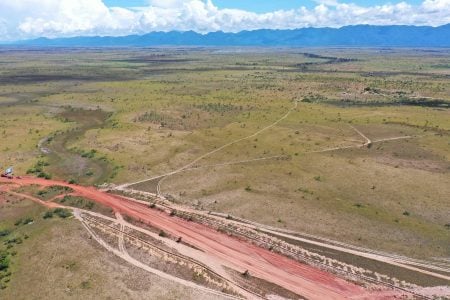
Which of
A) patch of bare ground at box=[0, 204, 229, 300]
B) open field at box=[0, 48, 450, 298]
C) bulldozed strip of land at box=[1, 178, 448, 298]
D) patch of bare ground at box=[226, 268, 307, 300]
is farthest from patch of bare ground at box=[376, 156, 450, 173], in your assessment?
patch of bare ground at box=[0, 204, 229, 300]

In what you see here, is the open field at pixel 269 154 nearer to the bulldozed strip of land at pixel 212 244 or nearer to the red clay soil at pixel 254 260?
the bulldozed strip of land at pixel 212 244

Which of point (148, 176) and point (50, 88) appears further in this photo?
point (50, 88)

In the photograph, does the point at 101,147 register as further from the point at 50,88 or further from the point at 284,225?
the point at 50,88

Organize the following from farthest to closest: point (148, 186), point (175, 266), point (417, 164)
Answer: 1. point (417, 164)
2. point (148, 186)
3. point (175, 266)

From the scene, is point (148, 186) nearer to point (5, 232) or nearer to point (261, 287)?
point (5, 232)

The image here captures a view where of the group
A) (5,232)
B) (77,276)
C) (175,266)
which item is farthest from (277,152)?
(77,276)

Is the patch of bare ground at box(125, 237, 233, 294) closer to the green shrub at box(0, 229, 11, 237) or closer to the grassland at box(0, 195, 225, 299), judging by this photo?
the grassland at box(0, 195, 225, 299)

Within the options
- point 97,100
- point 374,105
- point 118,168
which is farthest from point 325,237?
point 97,100
